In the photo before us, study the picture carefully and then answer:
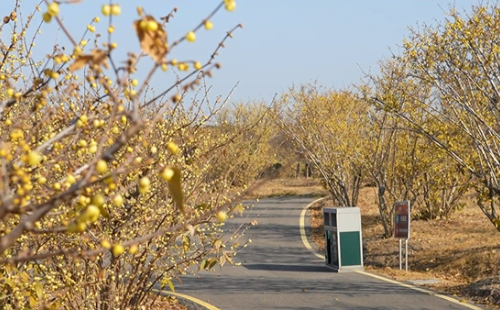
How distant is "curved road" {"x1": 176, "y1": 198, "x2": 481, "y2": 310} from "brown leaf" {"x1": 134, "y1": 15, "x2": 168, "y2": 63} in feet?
22.4

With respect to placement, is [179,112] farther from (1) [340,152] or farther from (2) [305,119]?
(2) [305,119]

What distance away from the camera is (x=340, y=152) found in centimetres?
2244

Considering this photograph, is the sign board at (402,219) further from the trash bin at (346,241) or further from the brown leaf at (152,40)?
the brown leaf at (152,40)

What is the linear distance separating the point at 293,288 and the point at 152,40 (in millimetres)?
12002

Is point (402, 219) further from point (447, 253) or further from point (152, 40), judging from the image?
point (152, 40)

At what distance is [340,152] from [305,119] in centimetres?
263

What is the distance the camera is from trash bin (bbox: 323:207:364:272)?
16188 mm

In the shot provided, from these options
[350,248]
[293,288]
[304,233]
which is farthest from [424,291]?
[304,233]

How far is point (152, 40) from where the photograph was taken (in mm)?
2227

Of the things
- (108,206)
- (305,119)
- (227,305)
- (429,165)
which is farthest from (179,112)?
(305,119)

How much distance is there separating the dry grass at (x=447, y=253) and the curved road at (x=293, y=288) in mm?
871

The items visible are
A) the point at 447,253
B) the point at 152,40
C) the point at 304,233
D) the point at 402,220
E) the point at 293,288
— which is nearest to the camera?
the point at 152,40

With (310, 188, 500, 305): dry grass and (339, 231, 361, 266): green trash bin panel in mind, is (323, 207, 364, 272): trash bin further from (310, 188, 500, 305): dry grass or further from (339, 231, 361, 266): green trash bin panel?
(310, 188, 500, 305): dry grass

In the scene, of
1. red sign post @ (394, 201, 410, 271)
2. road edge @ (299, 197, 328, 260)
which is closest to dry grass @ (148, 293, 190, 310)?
red sign post @ (394, 201, 410, 271)
